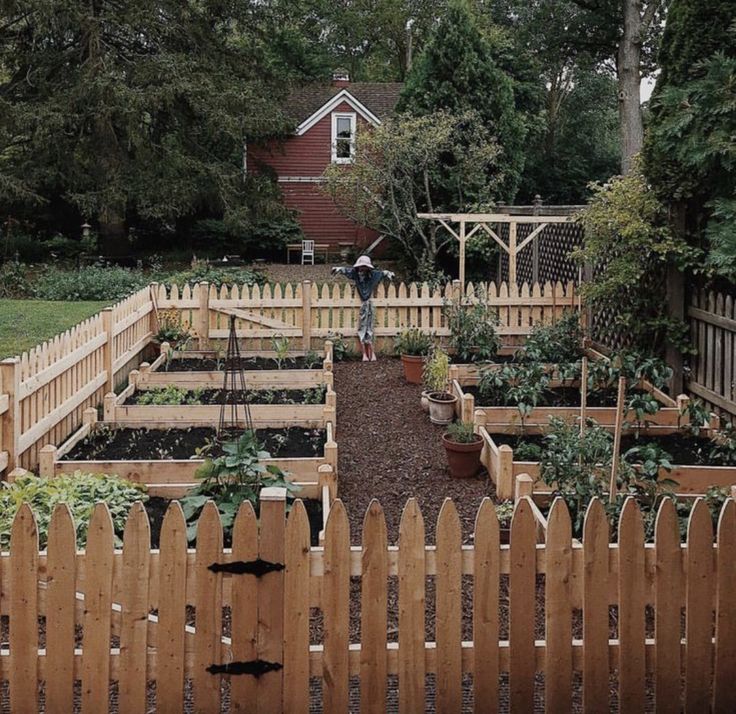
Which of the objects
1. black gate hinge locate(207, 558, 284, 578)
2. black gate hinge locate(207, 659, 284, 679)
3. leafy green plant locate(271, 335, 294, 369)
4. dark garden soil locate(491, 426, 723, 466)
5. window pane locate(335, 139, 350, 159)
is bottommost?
black gate hinge locate(207, 659, 284, 679)

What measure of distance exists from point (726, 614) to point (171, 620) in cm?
213

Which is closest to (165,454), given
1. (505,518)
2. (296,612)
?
(505,518)

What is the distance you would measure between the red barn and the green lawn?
12.0 meters

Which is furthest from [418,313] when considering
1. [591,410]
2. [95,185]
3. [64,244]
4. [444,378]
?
[64,244]

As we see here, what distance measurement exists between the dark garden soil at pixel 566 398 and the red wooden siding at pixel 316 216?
19.5 metres

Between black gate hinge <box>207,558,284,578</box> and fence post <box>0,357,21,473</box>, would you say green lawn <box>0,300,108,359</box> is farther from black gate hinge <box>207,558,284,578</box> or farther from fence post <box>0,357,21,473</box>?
black gate hinge <box>207,558,284,578</box>

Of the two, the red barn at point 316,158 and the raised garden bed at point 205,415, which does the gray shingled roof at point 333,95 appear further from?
the raised garden bed at point 205,415

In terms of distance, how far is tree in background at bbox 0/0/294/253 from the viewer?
22.1 meters

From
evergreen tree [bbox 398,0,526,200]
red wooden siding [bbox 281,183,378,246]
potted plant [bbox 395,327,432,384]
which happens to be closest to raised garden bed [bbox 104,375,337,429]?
potted plant [bbox 395,327,432,384]

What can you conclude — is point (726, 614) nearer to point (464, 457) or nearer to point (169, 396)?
point (464, 457)

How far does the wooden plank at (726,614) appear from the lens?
3291 mm

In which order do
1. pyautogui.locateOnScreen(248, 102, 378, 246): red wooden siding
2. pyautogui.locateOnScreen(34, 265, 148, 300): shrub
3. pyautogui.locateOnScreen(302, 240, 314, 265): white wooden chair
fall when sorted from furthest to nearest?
1. pyautogui.locateOnScreen(248, 102, 378, 246): red wooden siding
2. pyautogui.locateOnScreen(302, 240, 314, 265): white wooden chair
3. pyautogui.locateOnScreen(34, 265, 148, 300): shrub

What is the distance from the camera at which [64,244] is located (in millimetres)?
26344

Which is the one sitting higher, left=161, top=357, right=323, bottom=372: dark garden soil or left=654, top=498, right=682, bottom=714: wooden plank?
left=161, top=357, right=323, bottom=372: dark garden soil
